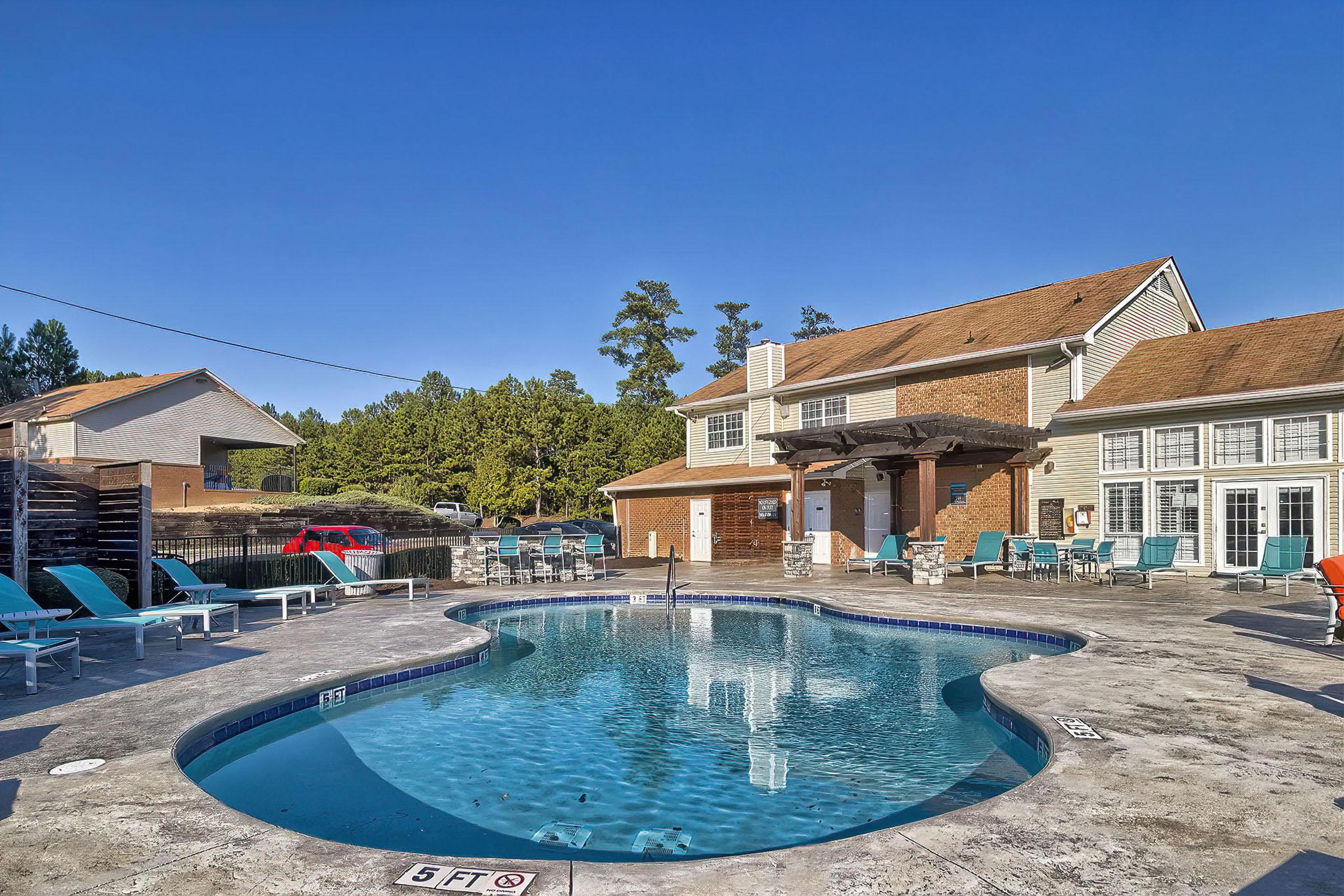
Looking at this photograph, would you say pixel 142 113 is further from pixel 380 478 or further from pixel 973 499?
pixel 380 478

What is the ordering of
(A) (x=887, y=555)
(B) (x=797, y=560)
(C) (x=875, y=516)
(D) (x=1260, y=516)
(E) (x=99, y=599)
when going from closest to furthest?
(E) (x=99, y=599), (D) (x=1260, y=516), (B) (x=797, y=560), (A) (x=887, y=555), (C) (x=875, y=516)

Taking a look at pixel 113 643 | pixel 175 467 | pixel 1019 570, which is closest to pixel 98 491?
pixel 113 643

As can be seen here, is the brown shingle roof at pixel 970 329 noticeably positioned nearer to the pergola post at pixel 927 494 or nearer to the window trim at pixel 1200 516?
the window trim at pixel 1200 516

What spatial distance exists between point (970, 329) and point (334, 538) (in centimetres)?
1609

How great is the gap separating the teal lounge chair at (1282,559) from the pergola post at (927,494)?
5030mm

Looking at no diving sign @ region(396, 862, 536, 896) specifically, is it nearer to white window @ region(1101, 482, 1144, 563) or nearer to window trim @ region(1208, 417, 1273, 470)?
white window @ region(1101, 482, 1144, 563)

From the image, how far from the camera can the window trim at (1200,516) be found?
15.4 metres

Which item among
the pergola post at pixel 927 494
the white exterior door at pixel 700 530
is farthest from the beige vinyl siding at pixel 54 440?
the pergola post at pixel 927 494

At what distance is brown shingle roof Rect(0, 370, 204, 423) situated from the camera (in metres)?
26.9

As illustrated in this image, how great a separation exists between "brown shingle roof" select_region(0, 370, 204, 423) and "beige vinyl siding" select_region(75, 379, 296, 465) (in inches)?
11.9

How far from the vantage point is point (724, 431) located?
82.3ft

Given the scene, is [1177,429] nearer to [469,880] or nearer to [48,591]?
[469,880]

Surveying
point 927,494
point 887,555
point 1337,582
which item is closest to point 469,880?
point 1337,582

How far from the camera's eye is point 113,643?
9.34m
